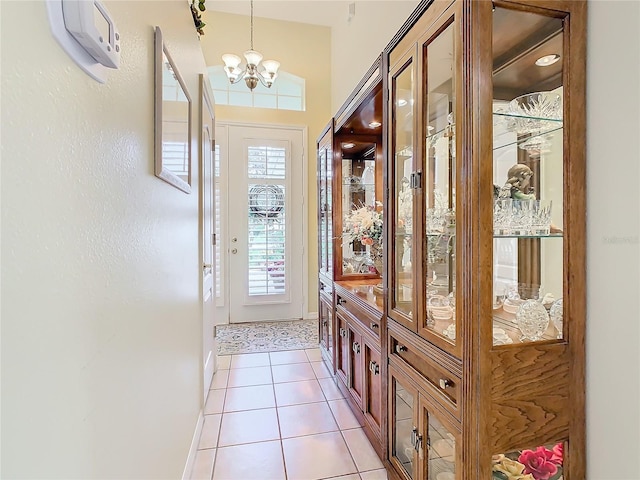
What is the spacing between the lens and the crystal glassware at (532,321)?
121 cm

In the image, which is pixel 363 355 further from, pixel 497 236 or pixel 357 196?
pixel 357 196

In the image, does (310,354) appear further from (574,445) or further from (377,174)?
(574,445)

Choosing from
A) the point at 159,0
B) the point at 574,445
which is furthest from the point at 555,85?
the point at 159,0

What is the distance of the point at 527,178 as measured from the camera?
1.31 meters

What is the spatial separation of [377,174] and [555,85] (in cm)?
169

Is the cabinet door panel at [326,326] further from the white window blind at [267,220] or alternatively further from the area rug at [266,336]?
the white window blind at [267,220]

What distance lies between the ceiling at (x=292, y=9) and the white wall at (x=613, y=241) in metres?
3.53

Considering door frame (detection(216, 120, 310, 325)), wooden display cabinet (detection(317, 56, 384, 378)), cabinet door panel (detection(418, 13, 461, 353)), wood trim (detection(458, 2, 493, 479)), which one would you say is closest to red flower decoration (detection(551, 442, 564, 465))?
wood trim (detection(458, 2, 493, 479))

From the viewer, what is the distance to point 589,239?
1156mm

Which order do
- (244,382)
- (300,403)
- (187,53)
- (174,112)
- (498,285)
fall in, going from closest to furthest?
(498,285) → (174,112) → (187,53) → (300,403) → (244,382)

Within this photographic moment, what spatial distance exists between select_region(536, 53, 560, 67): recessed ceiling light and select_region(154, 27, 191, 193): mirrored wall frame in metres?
1.46

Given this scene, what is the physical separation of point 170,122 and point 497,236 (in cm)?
142

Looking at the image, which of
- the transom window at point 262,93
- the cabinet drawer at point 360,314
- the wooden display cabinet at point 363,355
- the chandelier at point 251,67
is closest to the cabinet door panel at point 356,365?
the wooden display cabinet at point 363,355

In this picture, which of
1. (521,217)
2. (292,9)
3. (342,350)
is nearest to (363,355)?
(342,350)
